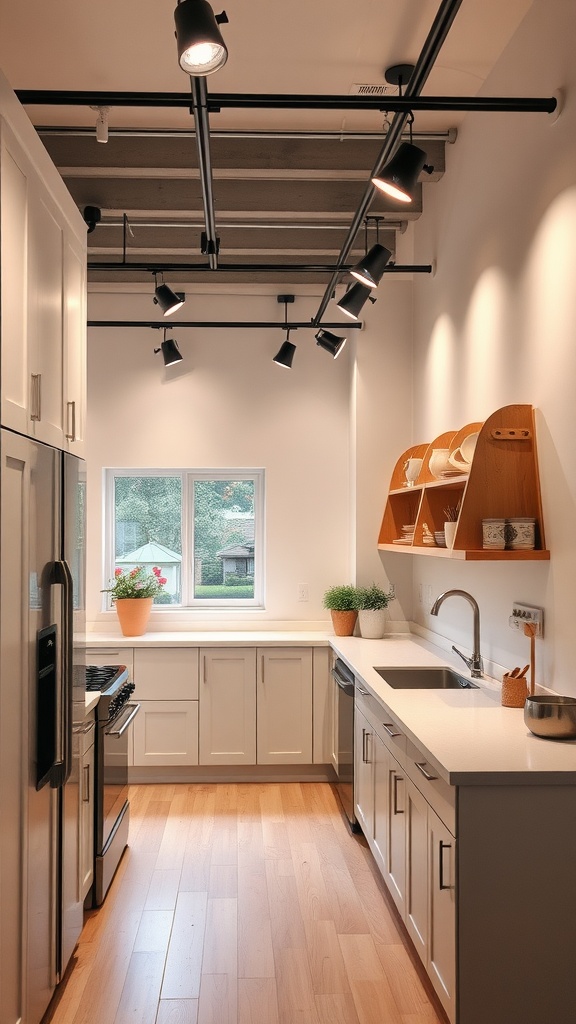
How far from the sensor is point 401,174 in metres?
2.67

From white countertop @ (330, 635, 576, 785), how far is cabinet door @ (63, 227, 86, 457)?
1.51 meters

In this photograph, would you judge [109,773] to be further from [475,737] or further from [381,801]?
[475,737]

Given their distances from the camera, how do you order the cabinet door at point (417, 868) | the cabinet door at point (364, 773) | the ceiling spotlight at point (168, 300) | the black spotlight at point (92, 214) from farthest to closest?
the ceiling spotlight at point (168, 300)
the black spotlight at point (92, 214)
the cabinet door at point (364, 773)
the cabinet door at point (417, 868)

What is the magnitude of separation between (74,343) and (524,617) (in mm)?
1925

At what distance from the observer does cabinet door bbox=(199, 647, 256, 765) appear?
507 centimetres

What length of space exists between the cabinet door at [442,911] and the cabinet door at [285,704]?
258 cm

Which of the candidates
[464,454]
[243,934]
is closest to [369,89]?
[464,454]

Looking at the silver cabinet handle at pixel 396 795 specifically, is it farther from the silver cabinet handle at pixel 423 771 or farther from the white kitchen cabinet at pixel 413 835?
the silver cabinet handle at pixel 423 771

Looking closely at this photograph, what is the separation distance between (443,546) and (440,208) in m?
1.88

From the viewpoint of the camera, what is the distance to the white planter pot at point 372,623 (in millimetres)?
4992

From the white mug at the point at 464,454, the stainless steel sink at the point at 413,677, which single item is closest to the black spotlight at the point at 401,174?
the white mug at the point at 464,454

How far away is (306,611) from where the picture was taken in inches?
223

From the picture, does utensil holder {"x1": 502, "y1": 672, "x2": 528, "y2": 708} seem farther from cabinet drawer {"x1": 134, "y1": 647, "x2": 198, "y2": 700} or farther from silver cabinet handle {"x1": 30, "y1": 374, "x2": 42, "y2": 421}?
cabinet drawer {"x1": 134, "y1": 647, "x2": 198, "y2": 700}

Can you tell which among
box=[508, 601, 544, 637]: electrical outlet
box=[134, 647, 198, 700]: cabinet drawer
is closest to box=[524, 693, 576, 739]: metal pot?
box=[508, 601, 544, 637]: electrical outlet
